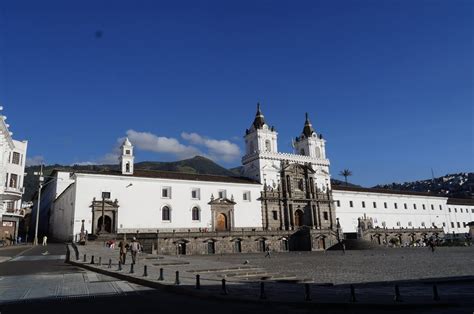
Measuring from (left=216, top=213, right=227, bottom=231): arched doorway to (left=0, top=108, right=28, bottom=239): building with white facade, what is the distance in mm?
25132

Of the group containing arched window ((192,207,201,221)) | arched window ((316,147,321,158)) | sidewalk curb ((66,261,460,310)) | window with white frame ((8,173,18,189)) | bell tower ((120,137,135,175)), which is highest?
arched window ((316,147,321,158))

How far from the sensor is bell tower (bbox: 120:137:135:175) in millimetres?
50625

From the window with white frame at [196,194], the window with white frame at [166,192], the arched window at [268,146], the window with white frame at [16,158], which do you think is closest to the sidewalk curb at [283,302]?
the window with white frame at [166,192]

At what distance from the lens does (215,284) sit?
14.0 meters

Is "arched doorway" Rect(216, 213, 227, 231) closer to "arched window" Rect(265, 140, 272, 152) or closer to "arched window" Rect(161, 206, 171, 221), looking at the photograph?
"arched window" Rect(161, 206, 171, 221)

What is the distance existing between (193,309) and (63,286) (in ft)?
21.9

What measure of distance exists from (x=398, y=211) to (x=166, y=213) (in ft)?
161

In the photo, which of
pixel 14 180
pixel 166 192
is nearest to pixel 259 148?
pixel 166 192

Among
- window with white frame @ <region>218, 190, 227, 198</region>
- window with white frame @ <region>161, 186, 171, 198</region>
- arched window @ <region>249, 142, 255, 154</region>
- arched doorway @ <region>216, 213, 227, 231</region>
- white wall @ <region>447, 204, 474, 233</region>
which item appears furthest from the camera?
white wall @ <region>447, 204, 474, 233</region>

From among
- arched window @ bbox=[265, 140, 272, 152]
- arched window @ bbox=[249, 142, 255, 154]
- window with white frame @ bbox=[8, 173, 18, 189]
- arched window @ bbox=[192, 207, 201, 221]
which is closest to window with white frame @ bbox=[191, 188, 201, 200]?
arched window @ bbox=[192, 207, 201, 221]

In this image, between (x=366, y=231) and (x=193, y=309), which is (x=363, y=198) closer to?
(x=366, y=231)

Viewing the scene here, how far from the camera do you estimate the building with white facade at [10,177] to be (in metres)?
34.9

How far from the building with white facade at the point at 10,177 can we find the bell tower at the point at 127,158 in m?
12.0

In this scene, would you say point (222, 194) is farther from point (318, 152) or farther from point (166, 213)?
point (318, 152)
